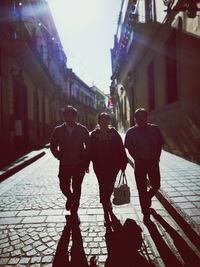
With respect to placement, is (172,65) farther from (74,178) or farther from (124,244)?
(124,244)

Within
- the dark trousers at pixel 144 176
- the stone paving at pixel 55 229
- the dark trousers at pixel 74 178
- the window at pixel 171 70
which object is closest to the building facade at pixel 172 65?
the window at pixel 171 70

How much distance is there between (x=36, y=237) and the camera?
143 inches

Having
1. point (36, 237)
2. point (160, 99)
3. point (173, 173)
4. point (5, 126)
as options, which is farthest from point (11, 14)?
point (36, 237)

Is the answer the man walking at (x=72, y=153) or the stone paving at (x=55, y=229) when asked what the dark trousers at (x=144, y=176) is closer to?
the stone paving at (x=55, y=229)

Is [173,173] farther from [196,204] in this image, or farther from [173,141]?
[173,141]

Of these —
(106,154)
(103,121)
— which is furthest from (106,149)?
(103,121)

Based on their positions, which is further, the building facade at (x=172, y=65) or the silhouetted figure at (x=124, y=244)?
the building facade at (x=172, y=65)

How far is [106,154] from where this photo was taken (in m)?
4.23

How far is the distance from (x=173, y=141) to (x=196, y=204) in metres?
6.36

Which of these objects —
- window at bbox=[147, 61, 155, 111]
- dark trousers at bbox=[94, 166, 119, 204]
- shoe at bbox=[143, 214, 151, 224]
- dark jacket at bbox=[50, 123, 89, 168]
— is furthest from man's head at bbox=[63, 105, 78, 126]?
window at bbox=[147, 61, 155, 111]

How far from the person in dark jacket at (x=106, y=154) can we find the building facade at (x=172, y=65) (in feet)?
13.1

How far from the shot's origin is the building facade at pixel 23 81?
12.9m

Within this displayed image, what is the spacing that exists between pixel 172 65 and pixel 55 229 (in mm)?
8371

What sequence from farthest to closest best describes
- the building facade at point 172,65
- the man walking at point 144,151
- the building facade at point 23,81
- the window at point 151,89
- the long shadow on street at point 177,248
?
the window at point 151,89 → the building facade at point 23,81 → the building facade at point 172,65 → the man walking at point 144,151 → the long shadow on street at point 177,248
